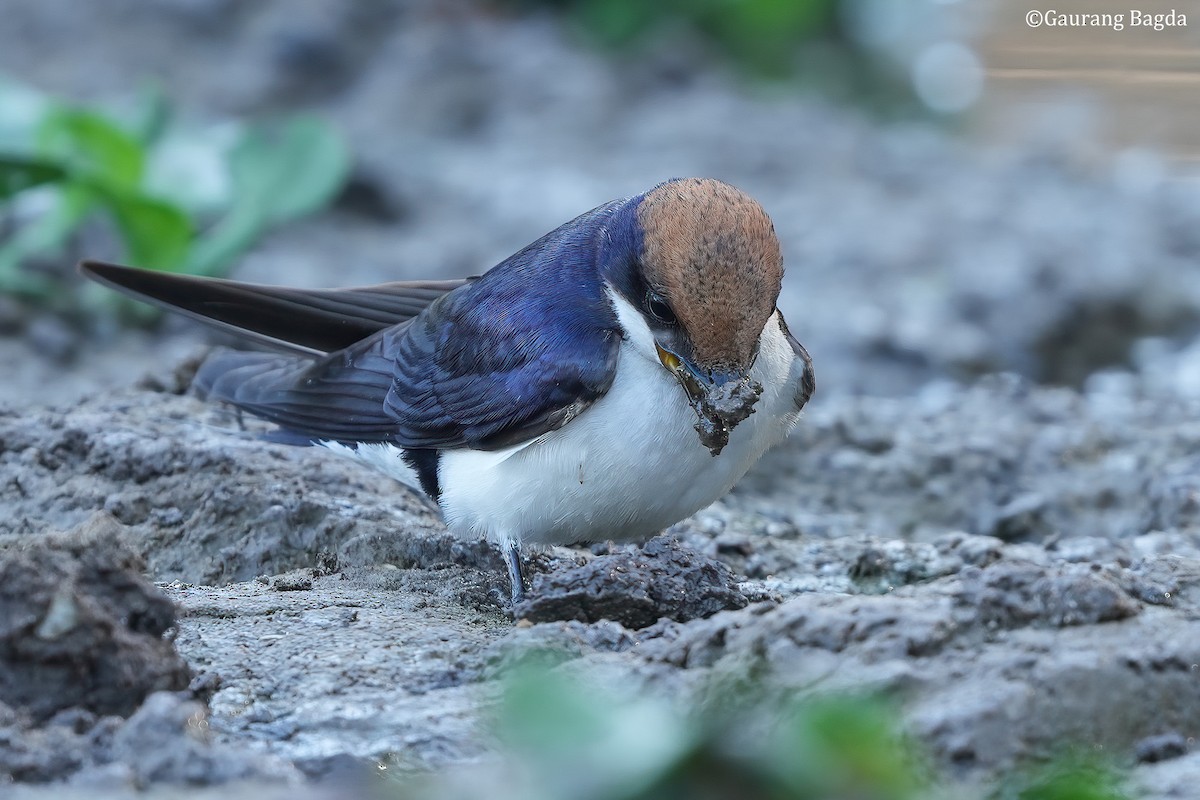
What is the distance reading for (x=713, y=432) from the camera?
293 centimetres

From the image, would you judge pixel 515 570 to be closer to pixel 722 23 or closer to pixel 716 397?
pixel 716 397

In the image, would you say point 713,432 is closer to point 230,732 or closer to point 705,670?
point 705,670

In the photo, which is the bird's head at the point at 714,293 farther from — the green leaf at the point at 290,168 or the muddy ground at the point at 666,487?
the green leaf at the point at 290,168

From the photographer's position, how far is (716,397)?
290cm

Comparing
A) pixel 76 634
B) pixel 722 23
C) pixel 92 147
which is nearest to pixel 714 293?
pixel 76 634

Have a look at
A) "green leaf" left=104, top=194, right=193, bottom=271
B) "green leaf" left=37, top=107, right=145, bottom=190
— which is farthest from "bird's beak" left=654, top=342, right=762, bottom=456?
"green leaf" left=37, top=107, right=145, bottom=190

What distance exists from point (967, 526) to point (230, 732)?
247 cm

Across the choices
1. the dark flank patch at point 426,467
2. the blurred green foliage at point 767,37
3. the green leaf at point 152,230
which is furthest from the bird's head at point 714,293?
the blurred green foliage at point 767,37

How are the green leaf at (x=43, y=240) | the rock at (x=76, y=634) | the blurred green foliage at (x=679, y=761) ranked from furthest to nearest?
the green leaf at (x=43, y=240)
the rock at (x=76, y=634)
the blurred green foliage at (x=679, y=761)

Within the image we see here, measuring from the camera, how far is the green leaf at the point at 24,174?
5.28m

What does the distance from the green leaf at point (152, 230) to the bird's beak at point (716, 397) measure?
305cm

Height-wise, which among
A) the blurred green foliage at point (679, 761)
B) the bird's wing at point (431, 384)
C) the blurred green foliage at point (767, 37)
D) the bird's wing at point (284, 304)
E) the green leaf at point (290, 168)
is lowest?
the blurred green foliage at point (679, 761)

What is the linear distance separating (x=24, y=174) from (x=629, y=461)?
10.5 ft

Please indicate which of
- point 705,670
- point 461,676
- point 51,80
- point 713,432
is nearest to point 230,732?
point 461,676
